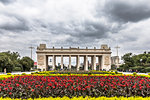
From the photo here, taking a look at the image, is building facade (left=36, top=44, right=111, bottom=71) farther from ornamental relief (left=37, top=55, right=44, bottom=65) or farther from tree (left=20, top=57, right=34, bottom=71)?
tree (left=20, top=57, right=34, bottom=71)

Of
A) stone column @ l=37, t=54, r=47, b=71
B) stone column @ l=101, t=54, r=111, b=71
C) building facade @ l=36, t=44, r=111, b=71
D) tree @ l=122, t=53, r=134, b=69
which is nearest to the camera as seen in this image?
tree @ l=122, t=53, r=134, b=69

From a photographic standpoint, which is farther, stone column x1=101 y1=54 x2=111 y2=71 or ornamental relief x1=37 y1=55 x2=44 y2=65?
stone column x1=101 y1=54 x2=111 y2=71

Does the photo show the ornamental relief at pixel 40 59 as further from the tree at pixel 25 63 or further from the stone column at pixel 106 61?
the stone column at pixel 106 61

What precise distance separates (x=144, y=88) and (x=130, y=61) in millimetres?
49020

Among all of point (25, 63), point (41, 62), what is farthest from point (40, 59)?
point (25, 63)

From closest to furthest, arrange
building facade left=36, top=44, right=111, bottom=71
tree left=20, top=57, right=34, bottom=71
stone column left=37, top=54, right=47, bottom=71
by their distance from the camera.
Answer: tree left=20, top=57, right=34, bottom=71
stone column left=37, top=54, right=47, bottom=71
building facade left=36, top=44, right=111, bottom=71

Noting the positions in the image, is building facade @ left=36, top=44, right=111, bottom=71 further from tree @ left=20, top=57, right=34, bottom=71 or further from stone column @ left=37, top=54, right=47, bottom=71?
tree @ left=20, top=57, right=34, bottom=71

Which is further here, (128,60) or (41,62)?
(41,62)

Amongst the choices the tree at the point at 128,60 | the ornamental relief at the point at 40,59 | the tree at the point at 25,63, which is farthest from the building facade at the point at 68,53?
the tree at the point at 128,60

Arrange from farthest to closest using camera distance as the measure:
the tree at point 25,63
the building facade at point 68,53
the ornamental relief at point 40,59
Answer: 1. the building facade at point 68,53
2. the ornamental relief at point 40,59
3. the tree at point 25,63

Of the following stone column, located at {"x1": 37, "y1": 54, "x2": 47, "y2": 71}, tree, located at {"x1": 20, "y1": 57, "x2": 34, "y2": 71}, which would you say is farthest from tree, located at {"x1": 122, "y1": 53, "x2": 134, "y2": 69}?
tree, located at {"x1": 20, "y1": 57, "x2": 34, "y2": 71}

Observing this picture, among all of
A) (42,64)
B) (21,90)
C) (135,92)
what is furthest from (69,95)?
(42,64)

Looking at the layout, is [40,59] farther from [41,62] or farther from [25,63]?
[25,63]

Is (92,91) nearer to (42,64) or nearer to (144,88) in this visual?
(144,88)
